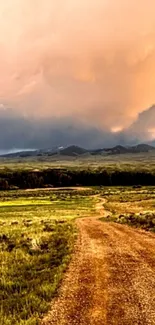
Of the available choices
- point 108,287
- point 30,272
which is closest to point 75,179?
point 30,272

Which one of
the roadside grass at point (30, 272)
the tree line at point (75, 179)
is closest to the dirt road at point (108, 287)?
the roadside grass at point (30, 272)

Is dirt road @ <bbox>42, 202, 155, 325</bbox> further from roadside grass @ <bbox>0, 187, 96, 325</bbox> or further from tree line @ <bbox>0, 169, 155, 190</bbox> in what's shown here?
tree line @ <bbox>0, 169, 155, 190</bbox>

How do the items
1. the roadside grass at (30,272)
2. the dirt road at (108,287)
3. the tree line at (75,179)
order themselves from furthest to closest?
1. the tree line at (75,179)
2. the roadside grass at (30,272)
3. the dirt road at (108,287)

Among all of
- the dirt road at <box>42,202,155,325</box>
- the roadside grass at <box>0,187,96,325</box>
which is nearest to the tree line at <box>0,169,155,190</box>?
the roadside grass at <box>0,187,96,325</box>

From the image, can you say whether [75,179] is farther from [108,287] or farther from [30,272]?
[108,287]

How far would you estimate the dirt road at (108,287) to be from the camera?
39.8 ft

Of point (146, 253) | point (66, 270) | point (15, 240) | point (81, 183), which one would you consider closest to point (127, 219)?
point (15, 240)

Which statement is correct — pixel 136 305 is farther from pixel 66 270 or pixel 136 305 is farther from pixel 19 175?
pixel 19 175

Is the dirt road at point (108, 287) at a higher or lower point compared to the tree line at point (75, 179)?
lower

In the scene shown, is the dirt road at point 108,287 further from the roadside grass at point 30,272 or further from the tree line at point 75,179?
the tree line at point 75,179

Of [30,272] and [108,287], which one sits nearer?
[108,287]

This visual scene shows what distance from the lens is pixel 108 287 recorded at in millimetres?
15125

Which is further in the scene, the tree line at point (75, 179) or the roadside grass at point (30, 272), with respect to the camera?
the tree line at point (75, 179)

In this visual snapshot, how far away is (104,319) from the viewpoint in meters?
11.8
